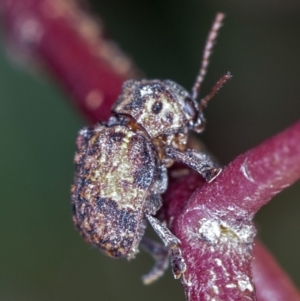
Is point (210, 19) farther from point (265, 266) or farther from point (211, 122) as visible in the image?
point (265, 266)

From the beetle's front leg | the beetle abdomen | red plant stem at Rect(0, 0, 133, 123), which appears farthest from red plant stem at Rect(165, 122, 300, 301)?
red plant stem at Rect(0, 0, 133, 123)

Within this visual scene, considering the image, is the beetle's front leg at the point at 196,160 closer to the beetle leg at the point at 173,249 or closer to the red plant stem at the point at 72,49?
the beetle leg at the point at 173,249

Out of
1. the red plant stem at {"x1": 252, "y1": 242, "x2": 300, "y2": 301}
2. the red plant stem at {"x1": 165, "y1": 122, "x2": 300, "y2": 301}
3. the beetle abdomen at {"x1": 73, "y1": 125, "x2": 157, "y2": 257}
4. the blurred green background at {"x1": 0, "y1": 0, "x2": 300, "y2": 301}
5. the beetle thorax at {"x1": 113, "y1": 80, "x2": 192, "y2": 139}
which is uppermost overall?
the blurred green background at {"x1": 0, "y1": 0, "x2": 300, "y2": 301}

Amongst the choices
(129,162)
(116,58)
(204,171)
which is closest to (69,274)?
(116,58)

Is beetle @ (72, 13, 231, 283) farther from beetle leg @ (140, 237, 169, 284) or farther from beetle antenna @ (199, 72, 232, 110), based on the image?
beetle leg @ (140, 237, 169, 284)

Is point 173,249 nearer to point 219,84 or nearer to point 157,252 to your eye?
point 157,252

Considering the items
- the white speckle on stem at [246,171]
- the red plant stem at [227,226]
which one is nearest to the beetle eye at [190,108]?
the red plant stem at [227,226]

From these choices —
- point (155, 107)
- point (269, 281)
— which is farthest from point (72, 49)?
point (269, 281)
